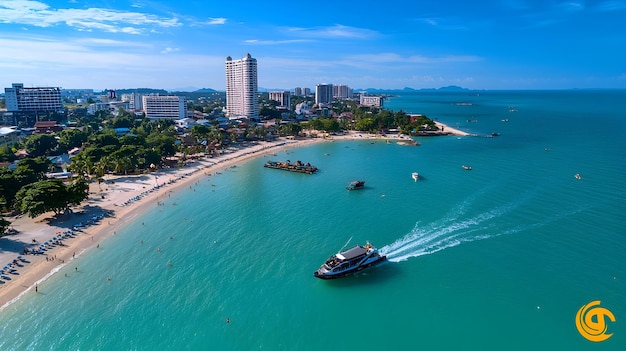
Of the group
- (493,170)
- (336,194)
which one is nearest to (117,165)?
(336,194)

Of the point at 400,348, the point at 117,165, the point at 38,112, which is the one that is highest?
the point at 38,112

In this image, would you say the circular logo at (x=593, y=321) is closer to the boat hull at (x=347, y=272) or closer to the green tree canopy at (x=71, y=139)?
the boat hull at (x=347, y=272)

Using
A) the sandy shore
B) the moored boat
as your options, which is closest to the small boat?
the moored boat

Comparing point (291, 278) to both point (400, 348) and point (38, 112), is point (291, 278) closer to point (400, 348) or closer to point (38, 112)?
point (400, 348)

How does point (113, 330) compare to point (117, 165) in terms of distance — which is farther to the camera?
point (117, 165)

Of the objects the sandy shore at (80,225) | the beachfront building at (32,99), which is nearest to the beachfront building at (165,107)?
the beachfront building at (32,99)

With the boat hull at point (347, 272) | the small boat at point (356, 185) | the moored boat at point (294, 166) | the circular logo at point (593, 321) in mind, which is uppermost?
the moored boat at point (294, 166)

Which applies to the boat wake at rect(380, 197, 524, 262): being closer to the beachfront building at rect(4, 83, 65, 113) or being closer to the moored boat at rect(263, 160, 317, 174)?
the moored boat at rect(263, 160, 317, 174)
